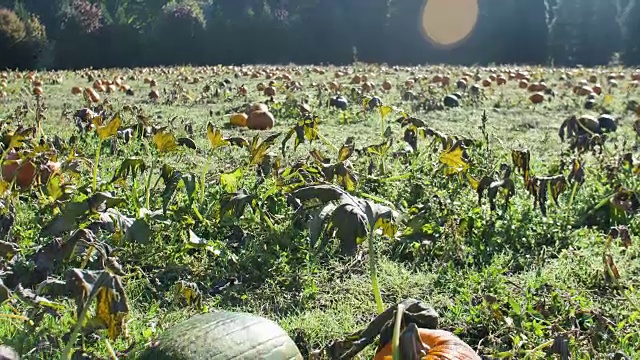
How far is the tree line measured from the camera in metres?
34.4

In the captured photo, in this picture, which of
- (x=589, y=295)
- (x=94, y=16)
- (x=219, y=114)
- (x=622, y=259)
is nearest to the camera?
(x=589, y=295)

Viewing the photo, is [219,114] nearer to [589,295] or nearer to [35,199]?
[35,199]

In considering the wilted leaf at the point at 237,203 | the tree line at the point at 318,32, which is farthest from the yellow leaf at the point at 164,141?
the tree line at the point at 318,32

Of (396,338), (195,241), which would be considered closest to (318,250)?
(195,241)

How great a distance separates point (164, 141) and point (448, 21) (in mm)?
41933

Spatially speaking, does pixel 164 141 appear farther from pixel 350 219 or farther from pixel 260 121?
pixel 260 121

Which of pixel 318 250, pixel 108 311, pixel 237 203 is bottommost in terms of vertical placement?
pixel 318 250

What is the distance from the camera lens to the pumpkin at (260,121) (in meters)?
7.66

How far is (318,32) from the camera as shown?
131 ft

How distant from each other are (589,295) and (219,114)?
679 cm

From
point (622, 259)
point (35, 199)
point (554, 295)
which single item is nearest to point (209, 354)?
point (554, 295)

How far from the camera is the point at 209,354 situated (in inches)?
79.5

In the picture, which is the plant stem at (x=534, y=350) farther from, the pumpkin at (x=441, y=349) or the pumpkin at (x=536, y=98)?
the pumpkin at (x=536, y=98)

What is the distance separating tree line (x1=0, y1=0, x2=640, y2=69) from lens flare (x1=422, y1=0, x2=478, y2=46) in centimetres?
69
